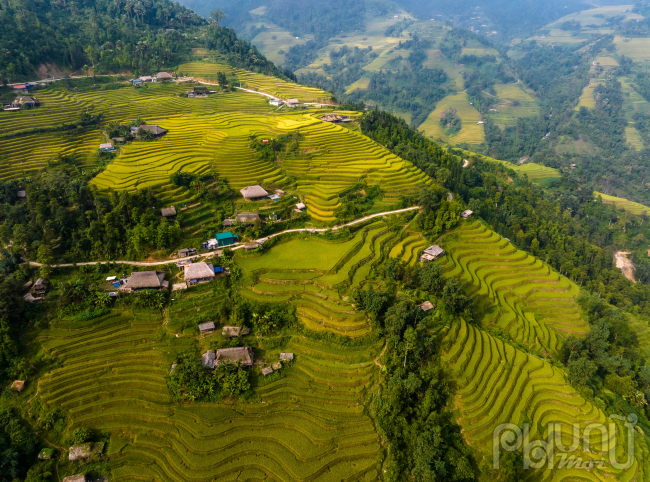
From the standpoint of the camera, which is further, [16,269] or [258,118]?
[258,118]

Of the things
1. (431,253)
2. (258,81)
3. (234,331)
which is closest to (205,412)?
(234,331)

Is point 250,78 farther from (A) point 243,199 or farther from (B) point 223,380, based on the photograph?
(B) point 223,380

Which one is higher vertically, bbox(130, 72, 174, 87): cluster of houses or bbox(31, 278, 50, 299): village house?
bbox(130, 72, 174, 87): cluster of houses

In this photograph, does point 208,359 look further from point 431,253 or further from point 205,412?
point 431,253

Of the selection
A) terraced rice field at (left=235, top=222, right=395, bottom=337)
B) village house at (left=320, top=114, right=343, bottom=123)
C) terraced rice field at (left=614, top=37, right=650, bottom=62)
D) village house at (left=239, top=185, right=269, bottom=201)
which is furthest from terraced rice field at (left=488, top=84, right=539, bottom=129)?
terraced rice field at (left=235, top=222, right=395, bottom=337)

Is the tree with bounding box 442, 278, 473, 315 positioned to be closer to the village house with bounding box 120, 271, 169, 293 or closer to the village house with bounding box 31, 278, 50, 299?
the village house with bounding box 120, 271, 169, 293

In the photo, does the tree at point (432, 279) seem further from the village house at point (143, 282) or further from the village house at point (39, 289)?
the village house at point (39, 289)

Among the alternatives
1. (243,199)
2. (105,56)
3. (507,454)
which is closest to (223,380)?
(507,454)
